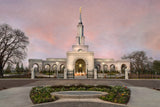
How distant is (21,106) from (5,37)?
3160 centimetres

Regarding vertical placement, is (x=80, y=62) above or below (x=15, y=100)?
above

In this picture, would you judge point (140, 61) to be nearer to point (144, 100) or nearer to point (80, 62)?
point (80, 62)

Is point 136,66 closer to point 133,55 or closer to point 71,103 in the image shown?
point 133,55

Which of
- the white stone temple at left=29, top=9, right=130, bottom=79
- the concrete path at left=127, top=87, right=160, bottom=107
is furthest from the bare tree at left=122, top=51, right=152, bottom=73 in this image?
the concrete path at left=127, top=87, right=160, bottom=107

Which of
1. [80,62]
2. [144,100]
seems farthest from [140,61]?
[144,100]

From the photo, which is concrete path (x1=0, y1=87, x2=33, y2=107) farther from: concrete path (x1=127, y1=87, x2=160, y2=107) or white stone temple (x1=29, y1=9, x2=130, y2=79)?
white stone temple (x1=29, y1=9, x2=130, y2=79)

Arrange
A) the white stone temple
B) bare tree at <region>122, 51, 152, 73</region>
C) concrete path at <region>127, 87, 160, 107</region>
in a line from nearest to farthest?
1. concrete path at <region>127, 87, 160, 107</region>
2. the white stone temple
3. bare tree at <region>122, 51, 152, 73</region>

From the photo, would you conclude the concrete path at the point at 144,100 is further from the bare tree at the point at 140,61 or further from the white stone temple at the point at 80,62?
the bare tree at the point at 140,61

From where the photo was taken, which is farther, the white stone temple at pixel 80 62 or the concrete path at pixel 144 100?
the white stone temple at pixel 80 62

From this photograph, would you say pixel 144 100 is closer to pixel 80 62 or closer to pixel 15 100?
pixel 15 100

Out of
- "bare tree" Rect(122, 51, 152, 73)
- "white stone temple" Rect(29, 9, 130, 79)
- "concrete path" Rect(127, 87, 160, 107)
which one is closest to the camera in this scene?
"concrete path" Rect(127, 87, 160, 107)

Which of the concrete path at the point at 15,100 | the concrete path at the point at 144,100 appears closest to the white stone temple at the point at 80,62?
the concrete path at the point at 15,100

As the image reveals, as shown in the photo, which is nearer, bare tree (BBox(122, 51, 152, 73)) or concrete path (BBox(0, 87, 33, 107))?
concrete path (BBox(0, 87, 33, 107))

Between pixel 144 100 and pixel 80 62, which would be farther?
pixel 80 62
